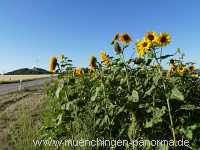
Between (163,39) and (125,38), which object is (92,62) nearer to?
(125,38)

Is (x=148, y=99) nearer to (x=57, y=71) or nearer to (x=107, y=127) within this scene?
(x=107, y=127)

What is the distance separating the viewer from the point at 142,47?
3807 millimetres

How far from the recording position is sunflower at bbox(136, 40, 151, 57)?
369 cm

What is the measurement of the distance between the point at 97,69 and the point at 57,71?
2.40 ft

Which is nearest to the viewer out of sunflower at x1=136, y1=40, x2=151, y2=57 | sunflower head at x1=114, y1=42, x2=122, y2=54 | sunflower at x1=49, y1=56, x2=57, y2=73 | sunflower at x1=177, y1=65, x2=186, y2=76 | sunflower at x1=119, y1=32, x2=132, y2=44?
sunflower at x1=136, y1=40, x2=151, y2=57

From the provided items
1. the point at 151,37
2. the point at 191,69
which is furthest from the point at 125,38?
the point at 191,69

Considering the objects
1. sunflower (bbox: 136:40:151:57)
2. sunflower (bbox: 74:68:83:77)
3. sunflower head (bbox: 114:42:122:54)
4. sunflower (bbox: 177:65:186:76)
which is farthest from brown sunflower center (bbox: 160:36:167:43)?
sunflower (bbox: 74:68:83:77)

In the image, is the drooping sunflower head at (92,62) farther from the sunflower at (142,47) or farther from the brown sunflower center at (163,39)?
the brown sunflower center at (163,39)

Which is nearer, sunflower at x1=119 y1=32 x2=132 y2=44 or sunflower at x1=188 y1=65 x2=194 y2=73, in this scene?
sunflower at x1=119 y1=32 x2=132 y2=44

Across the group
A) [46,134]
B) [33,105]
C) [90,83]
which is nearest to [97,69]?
[90,83]

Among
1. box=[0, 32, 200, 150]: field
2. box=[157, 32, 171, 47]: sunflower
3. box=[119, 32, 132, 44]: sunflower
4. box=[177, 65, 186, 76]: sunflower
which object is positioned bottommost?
box=[0, 32, 200, 150]: field

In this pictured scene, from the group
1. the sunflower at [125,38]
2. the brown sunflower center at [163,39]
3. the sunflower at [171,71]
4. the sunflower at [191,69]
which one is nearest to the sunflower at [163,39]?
the brown sunflower center at [163,39]

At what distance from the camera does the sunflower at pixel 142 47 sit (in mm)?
3693

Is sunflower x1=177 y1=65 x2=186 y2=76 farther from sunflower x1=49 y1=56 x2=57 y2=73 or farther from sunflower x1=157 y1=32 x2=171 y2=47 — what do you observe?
sunflower x1=49 y1=56 x2=57 y2=73
